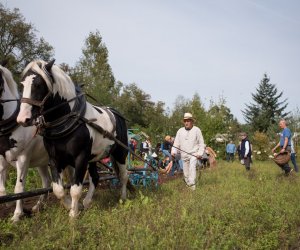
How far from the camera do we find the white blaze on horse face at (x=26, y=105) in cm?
396

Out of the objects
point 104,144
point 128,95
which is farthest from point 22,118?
point 128,95

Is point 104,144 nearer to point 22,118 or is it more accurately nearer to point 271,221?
point 22,118

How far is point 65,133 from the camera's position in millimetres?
4539

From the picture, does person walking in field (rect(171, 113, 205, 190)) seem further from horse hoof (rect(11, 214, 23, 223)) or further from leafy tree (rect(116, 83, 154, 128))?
leafy tree (rect(116, 83, 154, 128))

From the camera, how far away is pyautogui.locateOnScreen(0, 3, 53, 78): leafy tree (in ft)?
97.9

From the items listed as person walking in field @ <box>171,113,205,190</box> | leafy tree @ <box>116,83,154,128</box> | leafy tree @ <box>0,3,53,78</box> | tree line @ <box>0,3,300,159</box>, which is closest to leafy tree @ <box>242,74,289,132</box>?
tree line @ <box>0,3,300,159</box>

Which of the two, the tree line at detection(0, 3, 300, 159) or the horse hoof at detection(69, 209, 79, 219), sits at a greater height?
the tree line at detection(0, 3, 300, 159)

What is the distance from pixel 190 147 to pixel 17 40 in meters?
27.4

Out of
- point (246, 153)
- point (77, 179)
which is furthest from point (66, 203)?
point (246, 153)

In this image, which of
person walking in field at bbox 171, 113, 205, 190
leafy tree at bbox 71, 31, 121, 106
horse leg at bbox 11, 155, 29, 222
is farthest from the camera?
leafy tree at bbox 71, 31, 121, 106

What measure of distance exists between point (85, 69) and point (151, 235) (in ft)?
120

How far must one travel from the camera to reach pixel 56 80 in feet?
14.9

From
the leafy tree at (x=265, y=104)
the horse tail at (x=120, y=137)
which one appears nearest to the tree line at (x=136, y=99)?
the leafy tree at (x=265, y=104)

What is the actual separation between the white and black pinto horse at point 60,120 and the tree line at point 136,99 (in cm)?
1346
